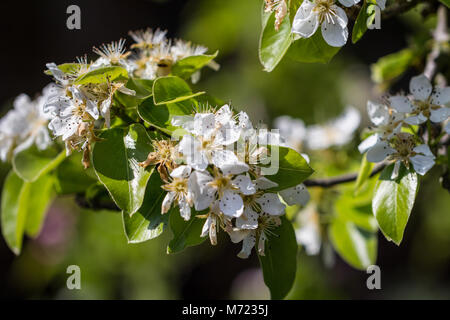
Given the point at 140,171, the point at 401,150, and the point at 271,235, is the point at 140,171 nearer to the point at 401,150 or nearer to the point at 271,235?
the point at 271,235

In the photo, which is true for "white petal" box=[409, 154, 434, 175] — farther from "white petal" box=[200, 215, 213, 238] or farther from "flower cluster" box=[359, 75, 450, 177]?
"white petal" box=[200, 215, 213, 238]

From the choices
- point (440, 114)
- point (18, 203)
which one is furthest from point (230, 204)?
point (18, 203)

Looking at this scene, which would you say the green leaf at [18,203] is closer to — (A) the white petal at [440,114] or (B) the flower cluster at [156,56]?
(B) the flower cluster at [156,56]

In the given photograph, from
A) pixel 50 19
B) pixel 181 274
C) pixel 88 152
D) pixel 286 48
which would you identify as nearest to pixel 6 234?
pixel 88 152

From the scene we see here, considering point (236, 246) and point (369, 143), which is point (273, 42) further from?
point (236, 246)

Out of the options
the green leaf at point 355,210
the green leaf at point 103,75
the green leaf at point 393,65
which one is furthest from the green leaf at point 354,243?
the green leaf at point 103,75
